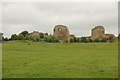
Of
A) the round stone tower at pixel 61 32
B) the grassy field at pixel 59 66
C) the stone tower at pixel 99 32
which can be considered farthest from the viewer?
the round stone tower at pixel 61 32

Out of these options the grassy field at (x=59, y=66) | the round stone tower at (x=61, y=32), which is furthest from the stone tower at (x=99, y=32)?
the grassy field at (x=59, y=66)

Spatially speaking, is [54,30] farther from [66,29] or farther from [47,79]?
[47,79]

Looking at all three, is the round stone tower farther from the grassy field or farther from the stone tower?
the grassy field

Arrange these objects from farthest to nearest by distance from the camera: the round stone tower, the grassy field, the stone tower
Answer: the round stone tower, the stone tower, the grassy field

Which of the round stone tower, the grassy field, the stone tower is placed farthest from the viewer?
the round stone tower

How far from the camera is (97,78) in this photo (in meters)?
8.69

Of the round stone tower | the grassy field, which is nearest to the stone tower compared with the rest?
the round stone tower

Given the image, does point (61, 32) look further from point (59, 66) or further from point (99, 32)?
point (59, 66)

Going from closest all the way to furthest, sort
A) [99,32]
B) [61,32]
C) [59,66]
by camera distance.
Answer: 1. [59,66]
2. [99,32]
3. [61,32]

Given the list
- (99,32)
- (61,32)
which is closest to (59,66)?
(61,32)

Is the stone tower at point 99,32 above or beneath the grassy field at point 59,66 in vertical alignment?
above

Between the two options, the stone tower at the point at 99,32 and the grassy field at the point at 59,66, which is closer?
the grassy field at the point at 59,66

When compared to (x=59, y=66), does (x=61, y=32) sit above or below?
above

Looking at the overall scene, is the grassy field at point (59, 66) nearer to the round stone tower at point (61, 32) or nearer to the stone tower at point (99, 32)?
the round stone tower at point (61, 32)
